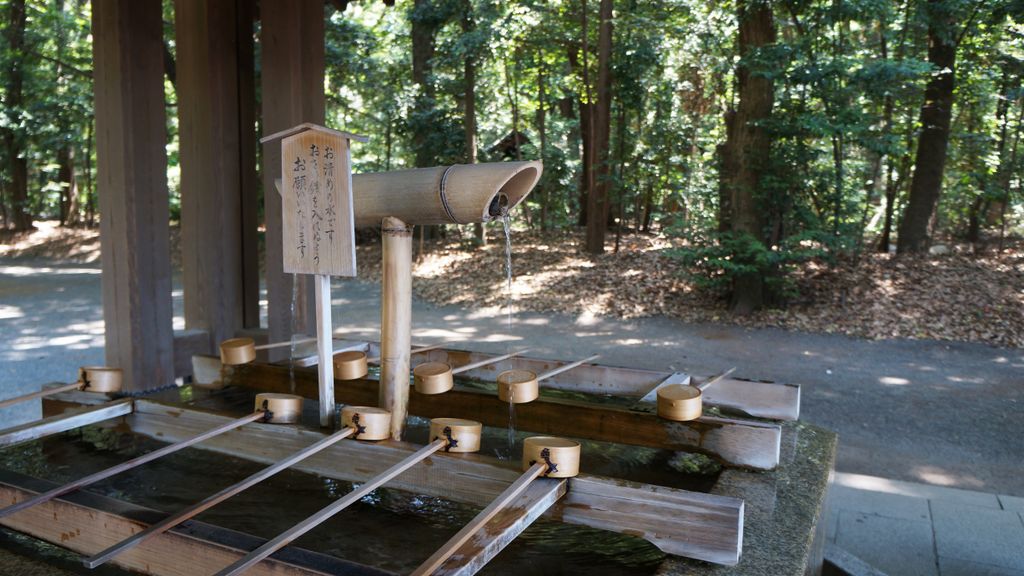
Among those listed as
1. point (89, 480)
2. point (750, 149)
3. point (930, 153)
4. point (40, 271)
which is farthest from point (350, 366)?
point (40, 271)

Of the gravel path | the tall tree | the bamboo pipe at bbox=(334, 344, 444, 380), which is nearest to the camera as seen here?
the bamboo pipe at bbox=(334, 344, 444, 380)

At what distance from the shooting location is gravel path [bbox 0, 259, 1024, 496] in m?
4.45

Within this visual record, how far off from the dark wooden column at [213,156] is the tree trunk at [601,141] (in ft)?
23.8

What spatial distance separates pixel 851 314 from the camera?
8352 mm

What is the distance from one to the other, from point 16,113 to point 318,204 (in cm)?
1747

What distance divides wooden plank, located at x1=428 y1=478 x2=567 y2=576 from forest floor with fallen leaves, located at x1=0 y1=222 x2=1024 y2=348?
733cm

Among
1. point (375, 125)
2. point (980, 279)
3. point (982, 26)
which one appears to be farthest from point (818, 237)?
point (375, 125)

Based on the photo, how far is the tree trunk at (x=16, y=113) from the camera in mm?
14719

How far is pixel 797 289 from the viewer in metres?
8.91

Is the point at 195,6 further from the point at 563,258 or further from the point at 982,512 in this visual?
the point at 563,258

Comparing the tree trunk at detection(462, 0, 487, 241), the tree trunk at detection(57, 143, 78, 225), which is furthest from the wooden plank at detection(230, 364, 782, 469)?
the tree trunk at detection(57, 143, 78, 225)

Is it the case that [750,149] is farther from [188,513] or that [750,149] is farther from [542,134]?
[188,513]

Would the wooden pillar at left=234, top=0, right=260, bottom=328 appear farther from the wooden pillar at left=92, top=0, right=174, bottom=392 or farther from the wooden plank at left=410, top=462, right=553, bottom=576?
the wooden plank at left=410, top=462, right=553, bottom=576

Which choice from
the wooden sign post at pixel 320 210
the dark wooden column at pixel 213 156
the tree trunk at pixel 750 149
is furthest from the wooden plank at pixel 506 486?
the tree trunk at pixel 750 149
